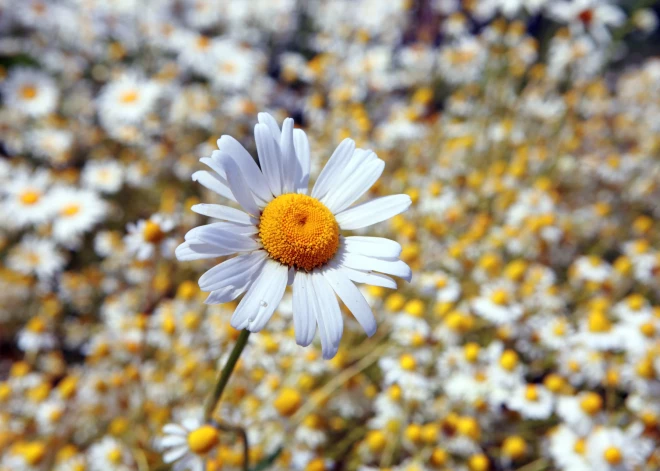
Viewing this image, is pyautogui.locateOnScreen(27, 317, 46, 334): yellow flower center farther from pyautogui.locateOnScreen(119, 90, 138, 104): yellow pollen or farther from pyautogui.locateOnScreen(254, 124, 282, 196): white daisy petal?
pyautogui.locateOnScreen(254, 124, 282, 196): white daisy petal

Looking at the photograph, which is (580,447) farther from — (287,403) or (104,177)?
(104,177)

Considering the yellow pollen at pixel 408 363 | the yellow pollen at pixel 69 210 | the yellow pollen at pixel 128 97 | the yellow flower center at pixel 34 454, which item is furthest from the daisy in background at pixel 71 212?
the yellow pollen at pixel 408 363

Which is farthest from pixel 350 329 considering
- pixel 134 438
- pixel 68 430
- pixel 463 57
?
pixel 463 57

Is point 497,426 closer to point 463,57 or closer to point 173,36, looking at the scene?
point 463,57

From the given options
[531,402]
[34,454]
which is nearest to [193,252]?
[34,454]

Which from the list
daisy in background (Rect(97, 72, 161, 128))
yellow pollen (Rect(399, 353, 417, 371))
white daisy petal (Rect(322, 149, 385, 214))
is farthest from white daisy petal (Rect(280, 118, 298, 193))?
daisy in background (Rect(97, 72, 161, 128))
